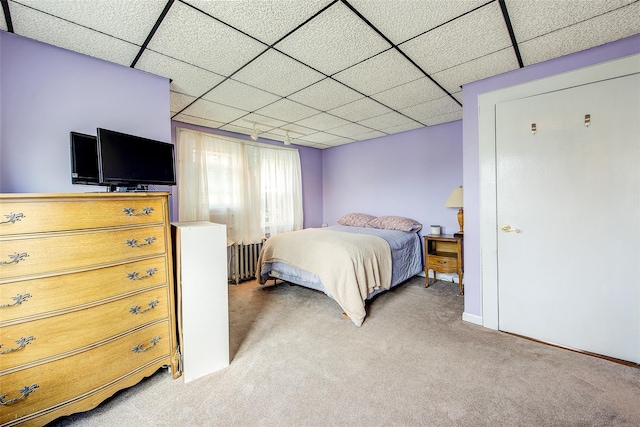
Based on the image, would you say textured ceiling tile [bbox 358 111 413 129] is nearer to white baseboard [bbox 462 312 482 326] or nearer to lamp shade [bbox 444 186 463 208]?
lamp shade [bbox 444 186 463 208]

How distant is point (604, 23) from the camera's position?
173 centimetres

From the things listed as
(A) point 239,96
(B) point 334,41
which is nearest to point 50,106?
(A) point 239,96

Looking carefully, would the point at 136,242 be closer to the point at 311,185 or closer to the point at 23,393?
the point at 23,393

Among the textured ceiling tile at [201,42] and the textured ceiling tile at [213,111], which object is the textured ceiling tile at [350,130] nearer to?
the textured ceiling tile at [213,111]

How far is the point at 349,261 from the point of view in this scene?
2773 mm

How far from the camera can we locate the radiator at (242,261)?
4133 mm

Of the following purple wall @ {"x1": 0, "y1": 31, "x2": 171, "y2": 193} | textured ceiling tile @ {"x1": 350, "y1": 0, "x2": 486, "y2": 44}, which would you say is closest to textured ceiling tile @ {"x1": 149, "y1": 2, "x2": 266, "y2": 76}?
purple wall @ {"x1": 0, "y1": 31, "x2": 171, "y2": 193}

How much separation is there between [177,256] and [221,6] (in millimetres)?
1559

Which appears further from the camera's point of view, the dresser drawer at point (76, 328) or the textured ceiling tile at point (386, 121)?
the textured ceiling tile at point (386, 121)

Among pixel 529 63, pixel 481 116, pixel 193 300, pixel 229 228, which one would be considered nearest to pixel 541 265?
pixel 481 116

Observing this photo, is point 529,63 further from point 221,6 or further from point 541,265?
point 221,6

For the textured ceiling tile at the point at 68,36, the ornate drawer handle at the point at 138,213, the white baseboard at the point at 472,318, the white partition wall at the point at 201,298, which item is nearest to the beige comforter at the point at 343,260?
the white baseboard at the point at 472,318

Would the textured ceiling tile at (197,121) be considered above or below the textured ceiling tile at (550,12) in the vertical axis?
above

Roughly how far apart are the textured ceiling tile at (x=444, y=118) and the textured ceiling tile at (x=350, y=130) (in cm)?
90
